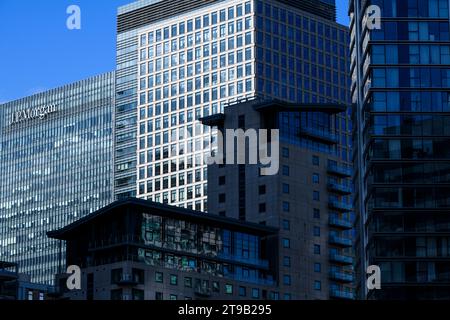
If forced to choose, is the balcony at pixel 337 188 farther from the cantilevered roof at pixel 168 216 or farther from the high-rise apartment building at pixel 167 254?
the cantilevered roof at pixel 168 216

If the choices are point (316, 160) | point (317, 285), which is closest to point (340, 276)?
point (317, 285)

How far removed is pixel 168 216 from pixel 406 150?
4450 cm

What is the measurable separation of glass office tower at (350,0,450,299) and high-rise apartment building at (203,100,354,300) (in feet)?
105

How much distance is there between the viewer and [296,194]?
18738cm

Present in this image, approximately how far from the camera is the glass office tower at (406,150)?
447ft

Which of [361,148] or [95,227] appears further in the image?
[95,227]

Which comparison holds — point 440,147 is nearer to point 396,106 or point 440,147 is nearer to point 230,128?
point 396,106

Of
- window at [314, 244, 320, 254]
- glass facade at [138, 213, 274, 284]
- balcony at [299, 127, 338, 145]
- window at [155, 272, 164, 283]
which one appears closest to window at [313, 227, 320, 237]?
window at [314, 244, 320, 254]

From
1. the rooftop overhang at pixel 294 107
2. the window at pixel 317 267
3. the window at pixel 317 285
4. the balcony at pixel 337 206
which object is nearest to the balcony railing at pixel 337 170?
the balcony at pixel 337 206

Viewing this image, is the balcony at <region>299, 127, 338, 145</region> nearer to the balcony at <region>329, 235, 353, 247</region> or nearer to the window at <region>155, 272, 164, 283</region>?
the balcony at <region>329, 235, 353, 247</region>
